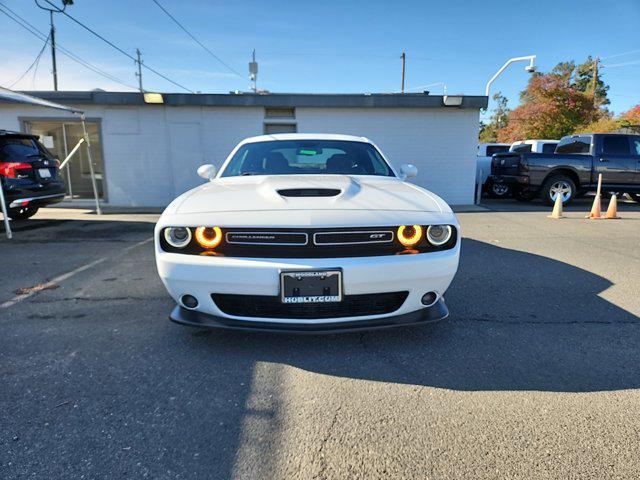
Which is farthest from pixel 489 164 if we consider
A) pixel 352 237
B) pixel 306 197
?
pixel 352 237

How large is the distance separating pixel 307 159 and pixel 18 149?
6320 mm

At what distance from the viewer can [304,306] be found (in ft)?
8.50

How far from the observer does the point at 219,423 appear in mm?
2117

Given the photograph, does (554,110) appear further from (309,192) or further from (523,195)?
(309,192)

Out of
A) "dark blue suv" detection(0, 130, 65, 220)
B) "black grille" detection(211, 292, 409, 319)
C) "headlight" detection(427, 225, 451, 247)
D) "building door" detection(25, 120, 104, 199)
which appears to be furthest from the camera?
"building door" detection(25, 120, 104, 199)

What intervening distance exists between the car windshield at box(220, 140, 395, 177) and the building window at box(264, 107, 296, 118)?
8.17m

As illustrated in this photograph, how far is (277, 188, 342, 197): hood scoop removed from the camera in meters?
2.87

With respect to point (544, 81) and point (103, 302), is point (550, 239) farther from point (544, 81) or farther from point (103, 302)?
point (544, 81)

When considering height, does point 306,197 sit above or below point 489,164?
above

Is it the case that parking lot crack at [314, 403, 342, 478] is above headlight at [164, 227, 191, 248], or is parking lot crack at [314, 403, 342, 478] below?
below

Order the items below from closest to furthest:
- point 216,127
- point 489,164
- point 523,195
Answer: point 216,127 → point 523,195 → point 489,164

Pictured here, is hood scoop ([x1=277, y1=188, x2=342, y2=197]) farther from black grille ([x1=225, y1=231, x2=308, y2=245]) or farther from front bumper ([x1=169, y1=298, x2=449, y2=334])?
front bumper ([x1=169, y1=298, x2=449, y2=334])

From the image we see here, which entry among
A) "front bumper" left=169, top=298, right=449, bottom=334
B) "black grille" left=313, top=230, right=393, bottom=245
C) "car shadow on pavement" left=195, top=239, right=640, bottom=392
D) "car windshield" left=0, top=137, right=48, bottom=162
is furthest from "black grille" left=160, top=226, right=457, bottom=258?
"car windshield" left=0, top=137, right=48, bottom=162

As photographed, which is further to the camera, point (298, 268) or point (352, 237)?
point (352, 237)
